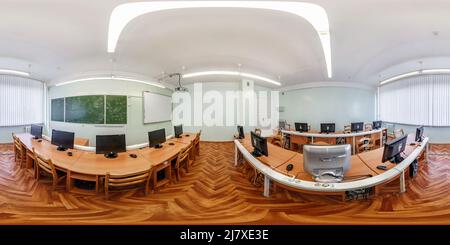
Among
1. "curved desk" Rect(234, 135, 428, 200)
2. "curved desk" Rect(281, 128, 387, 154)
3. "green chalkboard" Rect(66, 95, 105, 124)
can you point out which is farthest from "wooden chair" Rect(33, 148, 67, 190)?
"curved desk" Rect(281, 128, 387, 154)

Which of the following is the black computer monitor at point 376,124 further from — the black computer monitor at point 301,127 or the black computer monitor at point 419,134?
the black computer monitor at point 301,127

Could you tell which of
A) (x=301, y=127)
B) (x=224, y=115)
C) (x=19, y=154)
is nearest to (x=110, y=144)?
(x=19, y=154)

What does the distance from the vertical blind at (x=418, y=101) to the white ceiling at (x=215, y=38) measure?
0.63ft

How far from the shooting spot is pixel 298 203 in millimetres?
1749

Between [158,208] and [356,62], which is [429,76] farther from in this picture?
[158,208]

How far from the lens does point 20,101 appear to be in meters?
1.86

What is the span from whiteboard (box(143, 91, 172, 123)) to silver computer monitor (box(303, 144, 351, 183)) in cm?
300

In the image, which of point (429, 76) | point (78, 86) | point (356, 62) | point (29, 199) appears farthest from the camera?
point (356, 62)

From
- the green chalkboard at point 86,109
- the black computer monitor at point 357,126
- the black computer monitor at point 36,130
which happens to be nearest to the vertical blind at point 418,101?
the black computer monitor at point 357,126

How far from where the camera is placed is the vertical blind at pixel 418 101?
1.70 metres

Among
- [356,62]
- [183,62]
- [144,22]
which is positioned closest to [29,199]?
[144,22]

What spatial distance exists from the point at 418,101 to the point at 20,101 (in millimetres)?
4767

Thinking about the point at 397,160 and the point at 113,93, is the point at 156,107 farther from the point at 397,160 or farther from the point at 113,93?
the point at 397,160

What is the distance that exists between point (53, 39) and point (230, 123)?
5.33m
